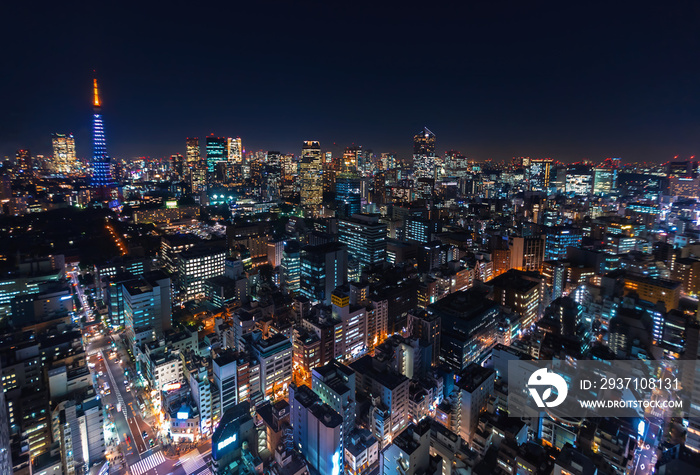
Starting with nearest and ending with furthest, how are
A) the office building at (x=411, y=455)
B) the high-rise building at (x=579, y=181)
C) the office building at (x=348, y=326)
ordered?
the office building at (x=411, y=455) → the office building at (x=348, y=326) → the high-rise building at (x=579, y=181)

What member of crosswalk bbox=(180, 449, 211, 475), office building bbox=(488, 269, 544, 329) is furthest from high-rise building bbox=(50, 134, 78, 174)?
office building bbox=(488, 269, 544, 329)

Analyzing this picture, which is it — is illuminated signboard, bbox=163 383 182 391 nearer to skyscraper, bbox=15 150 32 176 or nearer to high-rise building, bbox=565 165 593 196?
skyscraper, bbox=15 150 32 176

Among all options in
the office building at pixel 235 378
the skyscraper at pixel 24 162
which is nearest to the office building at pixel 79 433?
the office building at pixel 235 378

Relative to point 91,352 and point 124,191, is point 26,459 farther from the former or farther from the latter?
point 124,191

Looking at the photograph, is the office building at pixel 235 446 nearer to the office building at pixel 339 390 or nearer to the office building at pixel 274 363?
the office building at pixel 339 390

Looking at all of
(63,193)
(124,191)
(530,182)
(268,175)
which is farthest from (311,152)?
(530,182)

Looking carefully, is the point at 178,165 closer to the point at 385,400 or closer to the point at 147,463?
the point at 147,463
